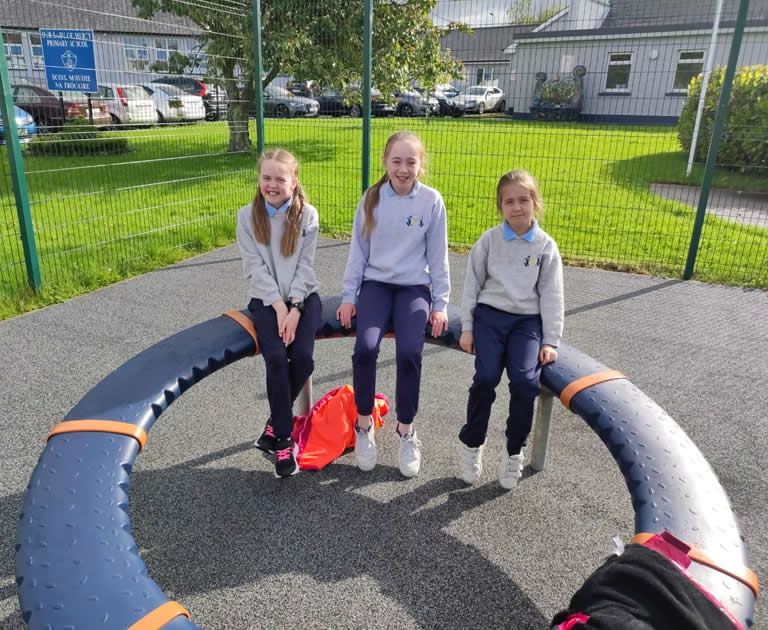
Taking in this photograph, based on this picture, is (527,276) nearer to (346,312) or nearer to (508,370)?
(508,370)

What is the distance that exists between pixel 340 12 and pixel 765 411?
22.4 ft

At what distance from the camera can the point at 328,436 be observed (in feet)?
9.30

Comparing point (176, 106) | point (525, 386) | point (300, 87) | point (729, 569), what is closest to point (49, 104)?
point (176, 106)

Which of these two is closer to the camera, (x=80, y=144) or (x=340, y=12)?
(x=80, y=144)

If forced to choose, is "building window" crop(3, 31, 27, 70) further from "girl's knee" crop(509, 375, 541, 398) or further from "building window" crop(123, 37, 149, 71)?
"girl's knee" crop(509, 375, 541, 398)

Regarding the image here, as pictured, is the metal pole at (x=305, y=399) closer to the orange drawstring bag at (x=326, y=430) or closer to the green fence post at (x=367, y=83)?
the orange drawstring bag at (x=326, y=430)

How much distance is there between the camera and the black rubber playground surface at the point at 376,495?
2049 mm

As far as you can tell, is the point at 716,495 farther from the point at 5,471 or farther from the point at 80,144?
the point at 80,144

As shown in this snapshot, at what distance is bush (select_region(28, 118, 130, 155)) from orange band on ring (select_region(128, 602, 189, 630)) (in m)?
4.18

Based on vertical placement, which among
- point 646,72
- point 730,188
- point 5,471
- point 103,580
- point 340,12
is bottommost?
A: point 5,471

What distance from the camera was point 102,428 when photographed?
7.14ft

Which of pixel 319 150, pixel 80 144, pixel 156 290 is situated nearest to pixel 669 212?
pixel 319 150

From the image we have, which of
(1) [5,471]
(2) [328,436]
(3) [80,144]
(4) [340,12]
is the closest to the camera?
(1) [5,471]

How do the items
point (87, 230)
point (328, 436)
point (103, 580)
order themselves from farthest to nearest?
1. point (87, 230)
2. point (328, 436)
3. point (103, 580)
